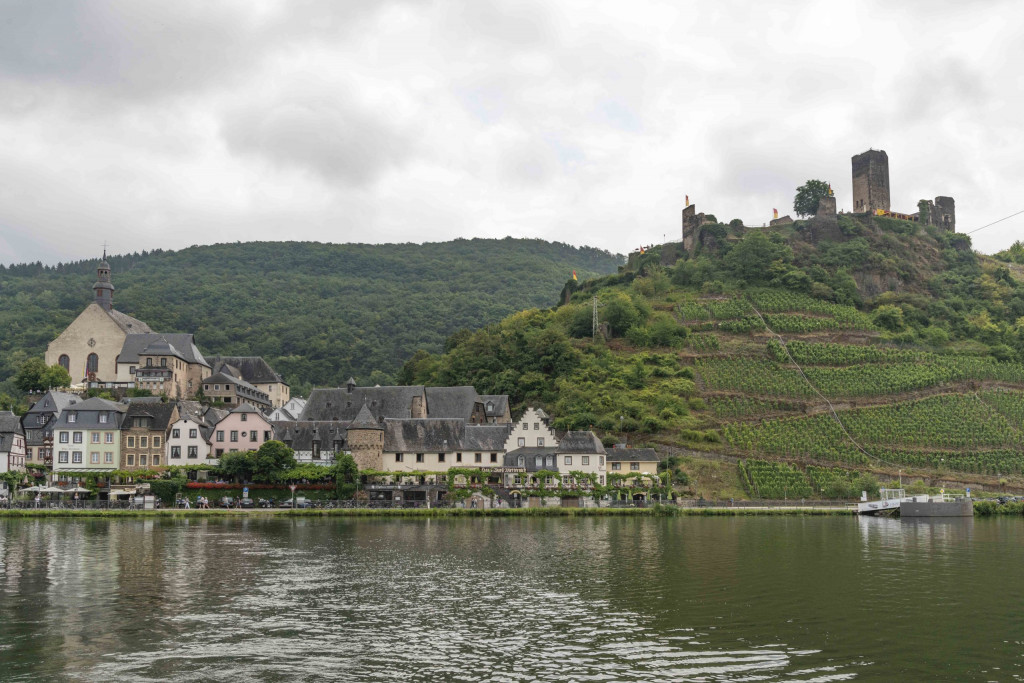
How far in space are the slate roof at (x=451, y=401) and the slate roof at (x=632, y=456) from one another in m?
19.1

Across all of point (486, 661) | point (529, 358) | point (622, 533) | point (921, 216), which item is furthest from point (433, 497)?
point (921, 216)

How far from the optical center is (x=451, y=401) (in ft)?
303

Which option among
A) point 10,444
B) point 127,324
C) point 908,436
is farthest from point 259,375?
→ point 908,436

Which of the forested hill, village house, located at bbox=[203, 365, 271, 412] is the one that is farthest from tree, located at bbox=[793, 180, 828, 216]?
village house, located at bbox=[203, 365, 271, 412]

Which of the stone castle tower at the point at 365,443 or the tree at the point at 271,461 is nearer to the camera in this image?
the tree at the point at 271,461

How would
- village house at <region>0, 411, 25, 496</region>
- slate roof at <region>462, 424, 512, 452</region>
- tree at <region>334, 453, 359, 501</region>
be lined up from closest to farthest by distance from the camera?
tree at <region>334, 453, 359, 501</region> < village house at <region>0, 411, 25, 496</region> < slate roof at <region>462, 424, 512, 452</region>

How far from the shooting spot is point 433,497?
7394 centimetres

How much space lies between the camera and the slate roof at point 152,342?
324ft

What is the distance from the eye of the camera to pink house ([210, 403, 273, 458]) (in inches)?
3174

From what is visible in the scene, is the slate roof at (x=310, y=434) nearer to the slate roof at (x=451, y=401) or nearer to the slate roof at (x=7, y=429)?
the slate roof at (x=451, y=401)

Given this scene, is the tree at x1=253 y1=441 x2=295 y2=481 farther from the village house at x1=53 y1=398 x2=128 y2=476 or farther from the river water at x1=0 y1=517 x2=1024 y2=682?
the river water at x1=0 y1=517 x2=1024 y2=682

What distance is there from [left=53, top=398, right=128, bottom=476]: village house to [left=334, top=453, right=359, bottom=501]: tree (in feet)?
67.9

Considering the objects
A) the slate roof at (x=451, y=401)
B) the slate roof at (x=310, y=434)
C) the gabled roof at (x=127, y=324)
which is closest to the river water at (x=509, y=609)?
the slate roof at (x=310, y=434)

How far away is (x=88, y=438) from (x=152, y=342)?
22.5 m
